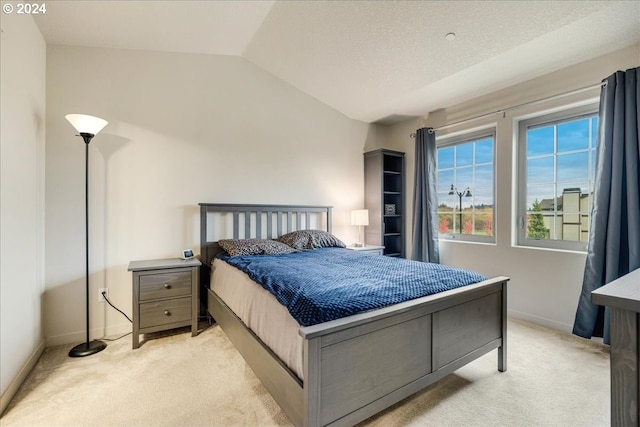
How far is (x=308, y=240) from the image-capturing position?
3254mm

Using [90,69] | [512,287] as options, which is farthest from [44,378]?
[512,287]

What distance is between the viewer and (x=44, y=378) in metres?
1.96

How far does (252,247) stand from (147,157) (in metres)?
1.30

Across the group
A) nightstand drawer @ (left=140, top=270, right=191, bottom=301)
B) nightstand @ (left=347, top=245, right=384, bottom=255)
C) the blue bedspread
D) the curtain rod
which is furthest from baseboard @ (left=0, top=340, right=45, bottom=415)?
the curtain rod

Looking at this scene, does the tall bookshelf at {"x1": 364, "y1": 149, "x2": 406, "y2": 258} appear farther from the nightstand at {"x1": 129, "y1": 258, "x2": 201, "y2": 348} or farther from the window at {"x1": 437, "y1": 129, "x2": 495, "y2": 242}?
the nightstand at {"x1": 129, "y1": 258, "x2": 201, "y2": 348}

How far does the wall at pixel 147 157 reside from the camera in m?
2.50

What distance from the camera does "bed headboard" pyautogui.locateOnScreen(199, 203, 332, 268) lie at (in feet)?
9.91

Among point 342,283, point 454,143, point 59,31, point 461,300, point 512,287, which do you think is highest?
point 59,31

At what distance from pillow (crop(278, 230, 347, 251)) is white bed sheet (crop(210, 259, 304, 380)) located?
842 mm

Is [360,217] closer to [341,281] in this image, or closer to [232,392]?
[341,281]

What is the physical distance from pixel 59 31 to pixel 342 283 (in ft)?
9.69

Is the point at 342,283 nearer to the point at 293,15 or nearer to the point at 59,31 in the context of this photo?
the point at 293,15

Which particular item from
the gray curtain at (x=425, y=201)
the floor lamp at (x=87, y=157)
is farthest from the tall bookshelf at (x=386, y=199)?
the floor lamp at (x=87, y=157)

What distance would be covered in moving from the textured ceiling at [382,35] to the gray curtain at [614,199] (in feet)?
1.50
